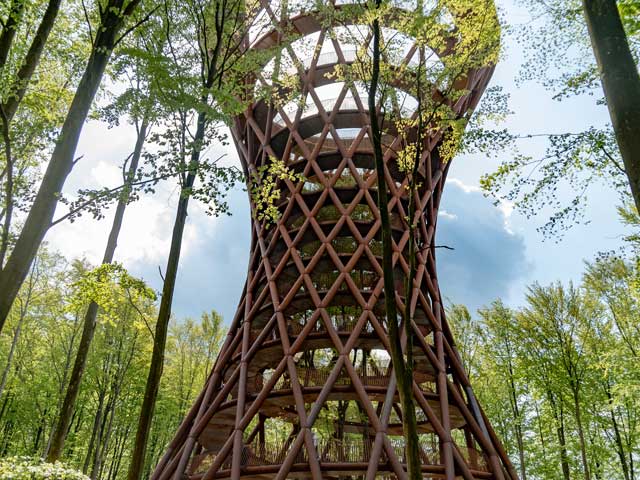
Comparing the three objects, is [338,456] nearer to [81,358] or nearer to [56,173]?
[81,358]

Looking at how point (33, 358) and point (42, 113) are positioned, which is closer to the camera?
point (42, 113)

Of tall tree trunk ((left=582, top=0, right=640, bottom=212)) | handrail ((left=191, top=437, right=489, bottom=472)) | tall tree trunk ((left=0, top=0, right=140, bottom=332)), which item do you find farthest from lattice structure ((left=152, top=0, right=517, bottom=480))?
tall tree trunk ((left=582, top=0, right=640, bottom=212))

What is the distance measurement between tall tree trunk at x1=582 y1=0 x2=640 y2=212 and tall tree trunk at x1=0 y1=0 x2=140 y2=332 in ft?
18.0

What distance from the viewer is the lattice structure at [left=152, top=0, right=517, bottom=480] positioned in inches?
492

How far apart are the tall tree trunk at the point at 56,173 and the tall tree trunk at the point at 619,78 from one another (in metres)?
5.48

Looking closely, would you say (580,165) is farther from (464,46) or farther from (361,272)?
(361,272)

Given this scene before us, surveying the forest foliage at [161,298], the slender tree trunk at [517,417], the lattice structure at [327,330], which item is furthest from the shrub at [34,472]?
the slender tree trunk at [517,417]

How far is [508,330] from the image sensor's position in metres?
20.2

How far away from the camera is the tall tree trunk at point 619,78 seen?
3.89 m

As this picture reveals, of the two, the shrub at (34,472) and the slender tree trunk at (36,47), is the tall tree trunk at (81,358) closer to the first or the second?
the shrub at (34,472)

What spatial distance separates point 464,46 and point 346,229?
8403 millimetres

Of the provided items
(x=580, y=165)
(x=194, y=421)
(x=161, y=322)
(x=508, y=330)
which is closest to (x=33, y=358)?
(x=194, y=421)

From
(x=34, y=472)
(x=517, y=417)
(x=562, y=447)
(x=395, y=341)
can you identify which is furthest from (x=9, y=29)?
(x=517, y=417)

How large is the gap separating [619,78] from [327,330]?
11.5m
